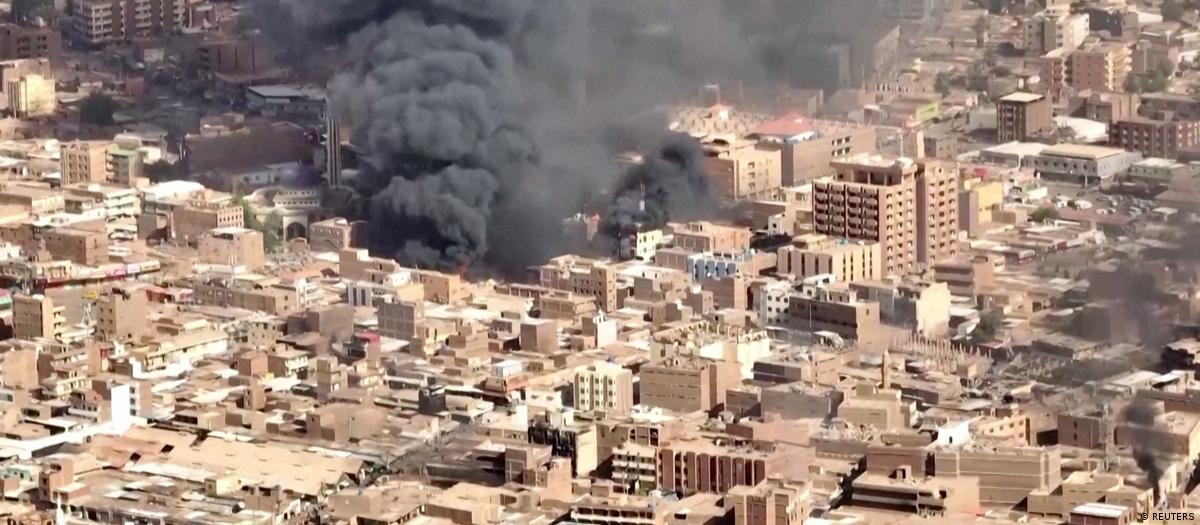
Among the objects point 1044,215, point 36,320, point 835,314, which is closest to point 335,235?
point 36,320

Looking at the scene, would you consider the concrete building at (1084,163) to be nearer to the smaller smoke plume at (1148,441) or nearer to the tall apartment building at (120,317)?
the tall apartment building at (120,317)

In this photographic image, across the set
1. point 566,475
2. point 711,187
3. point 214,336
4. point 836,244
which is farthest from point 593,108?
point 566,475

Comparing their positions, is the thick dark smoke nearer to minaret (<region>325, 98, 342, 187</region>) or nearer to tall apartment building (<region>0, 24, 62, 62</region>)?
minaret (<region>325, 98, 342, 187</region>)

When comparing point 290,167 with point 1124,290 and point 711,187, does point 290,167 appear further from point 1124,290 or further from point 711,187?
point 1124,290

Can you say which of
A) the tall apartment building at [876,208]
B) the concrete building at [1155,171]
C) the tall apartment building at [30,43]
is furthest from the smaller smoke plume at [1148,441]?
the tall apartment building at [30,43]

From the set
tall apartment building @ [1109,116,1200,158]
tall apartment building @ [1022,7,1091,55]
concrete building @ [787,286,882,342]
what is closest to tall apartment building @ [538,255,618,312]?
concrete building @ [787,286,882,342]

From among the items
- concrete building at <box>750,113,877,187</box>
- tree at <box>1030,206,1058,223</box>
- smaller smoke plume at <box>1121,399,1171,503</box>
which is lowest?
tree at <box>1030,206,1058,223</box>
